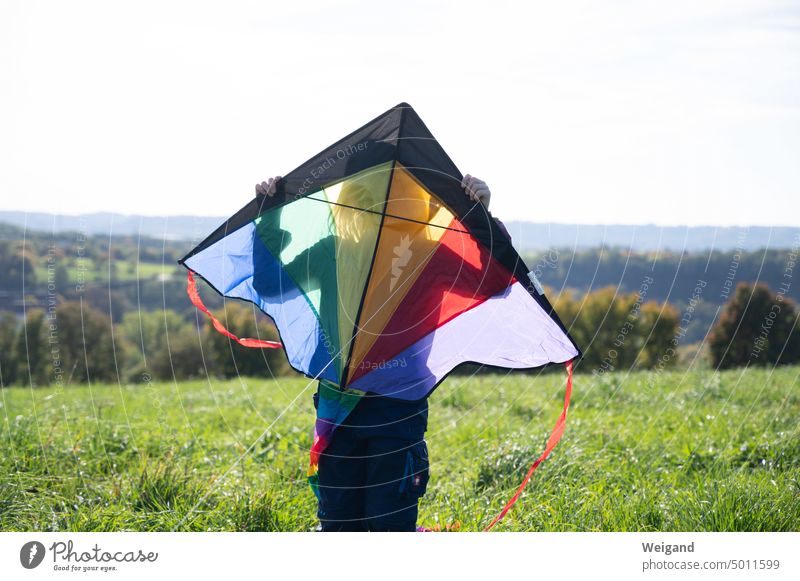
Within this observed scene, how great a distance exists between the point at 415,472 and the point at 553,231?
1581 millimetres

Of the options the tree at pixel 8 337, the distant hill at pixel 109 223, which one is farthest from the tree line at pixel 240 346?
the distant hill at pixel 109 223

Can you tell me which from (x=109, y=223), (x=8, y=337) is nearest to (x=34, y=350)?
(x=8, y=337)

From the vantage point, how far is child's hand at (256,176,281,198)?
3.03 meters

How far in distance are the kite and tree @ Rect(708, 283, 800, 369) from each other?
31.8 feet

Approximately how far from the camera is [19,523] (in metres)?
3.13

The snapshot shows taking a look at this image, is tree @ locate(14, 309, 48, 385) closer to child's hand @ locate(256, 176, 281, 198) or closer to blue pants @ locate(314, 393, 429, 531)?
child's hand @ locate(256, 176, 281, 198)

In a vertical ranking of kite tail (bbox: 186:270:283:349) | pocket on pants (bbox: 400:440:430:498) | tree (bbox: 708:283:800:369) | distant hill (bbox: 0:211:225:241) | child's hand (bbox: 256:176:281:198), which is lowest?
tree (bbox: 708:283:800:369)

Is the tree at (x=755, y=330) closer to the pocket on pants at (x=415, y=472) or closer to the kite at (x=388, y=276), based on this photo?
the kite at (x=388, y=276)

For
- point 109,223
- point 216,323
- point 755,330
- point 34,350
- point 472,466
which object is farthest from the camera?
point 34,350

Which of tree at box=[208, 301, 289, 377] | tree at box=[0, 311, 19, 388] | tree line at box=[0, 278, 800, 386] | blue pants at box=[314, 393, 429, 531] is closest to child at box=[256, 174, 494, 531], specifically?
blue pants at box=[314, 393, 429, 531]

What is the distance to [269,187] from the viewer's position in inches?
119

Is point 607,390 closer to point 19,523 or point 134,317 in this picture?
point 19,523

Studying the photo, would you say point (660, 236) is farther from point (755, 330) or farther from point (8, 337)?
→ point (8, 337)
